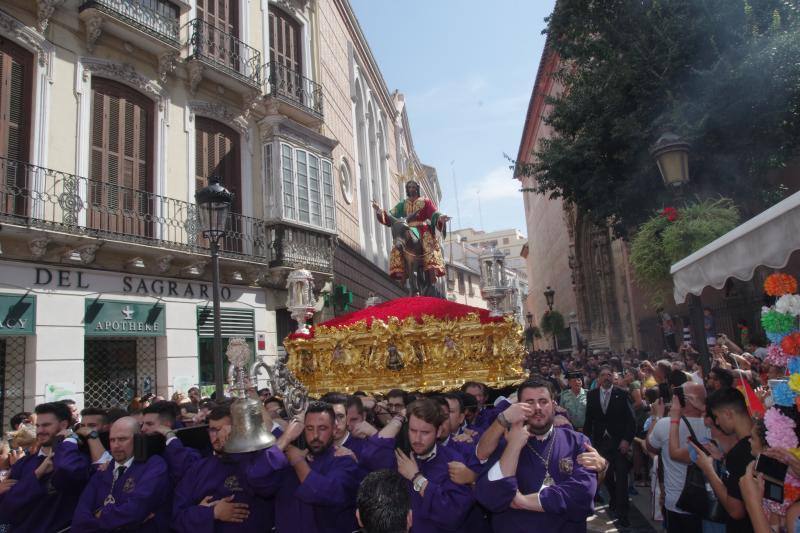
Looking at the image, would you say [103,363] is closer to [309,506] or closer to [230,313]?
[230,313]

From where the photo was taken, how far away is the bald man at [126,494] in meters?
4.05

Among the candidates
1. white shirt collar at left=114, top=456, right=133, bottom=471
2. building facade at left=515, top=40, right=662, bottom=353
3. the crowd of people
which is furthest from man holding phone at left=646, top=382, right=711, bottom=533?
building facade at left=515, top=40, right=662, bottom=353

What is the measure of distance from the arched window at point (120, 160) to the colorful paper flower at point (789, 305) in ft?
38.5

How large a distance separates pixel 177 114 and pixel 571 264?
20.7m

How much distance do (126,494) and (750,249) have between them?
487 centimetres

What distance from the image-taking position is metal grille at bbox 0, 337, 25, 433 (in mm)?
10305

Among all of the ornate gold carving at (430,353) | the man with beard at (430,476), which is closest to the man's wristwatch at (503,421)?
the man with beard at (430,476)

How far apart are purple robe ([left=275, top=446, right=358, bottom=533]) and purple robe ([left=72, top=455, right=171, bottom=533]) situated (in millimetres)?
877

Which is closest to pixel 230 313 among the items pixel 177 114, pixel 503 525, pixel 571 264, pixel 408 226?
pixel 177 114

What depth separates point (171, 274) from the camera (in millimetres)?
13000

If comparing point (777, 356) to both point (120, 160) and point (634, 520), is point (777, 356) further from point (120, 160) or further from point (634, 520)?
point (120, 160)

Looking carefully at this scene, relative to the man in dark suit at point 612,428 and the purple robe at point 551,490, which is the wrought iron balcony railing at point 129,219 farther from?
the purple robe at point 551,490

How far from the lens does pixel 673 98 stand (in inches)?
482

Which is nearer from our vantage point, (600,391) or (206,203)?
(206,203)
